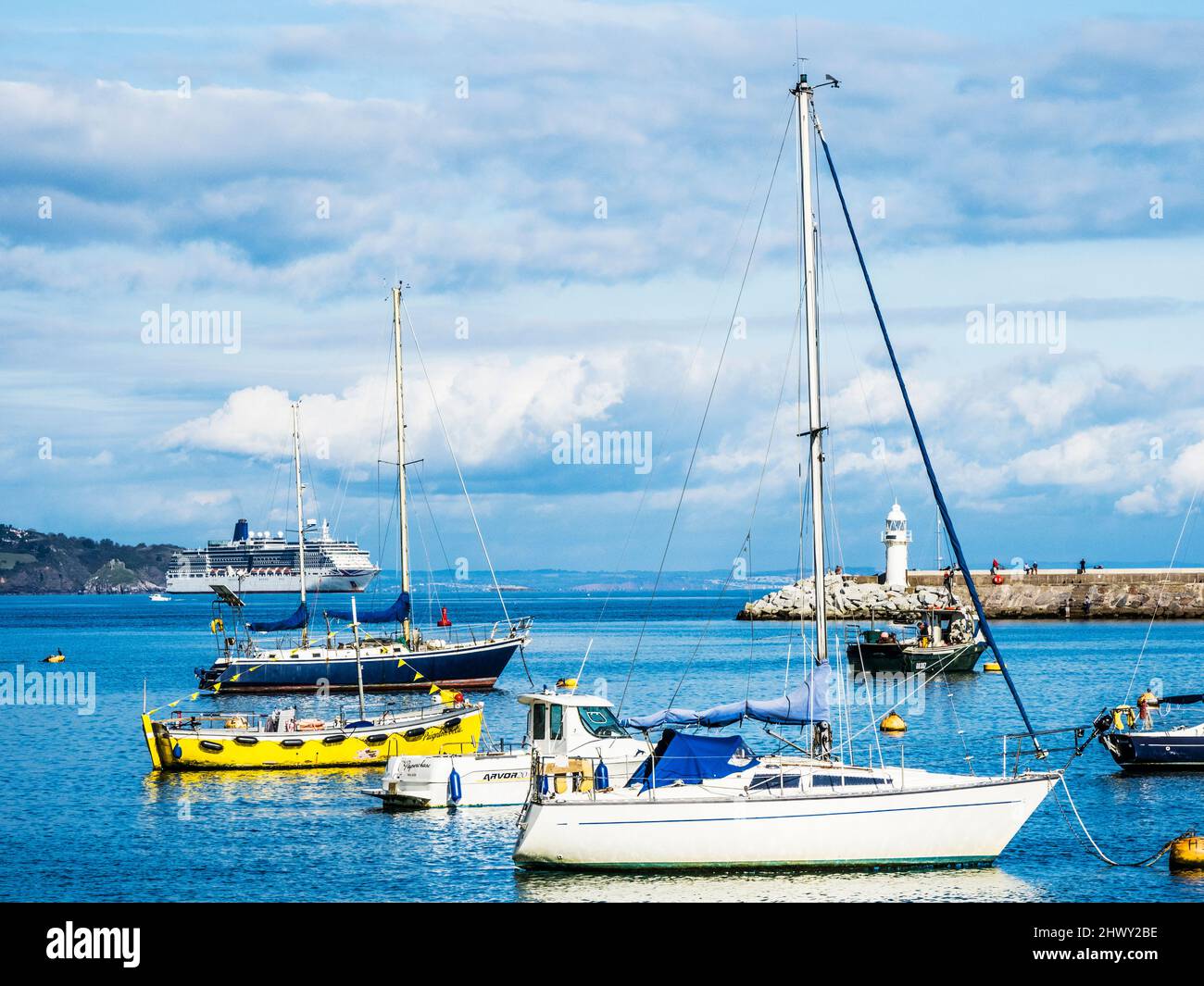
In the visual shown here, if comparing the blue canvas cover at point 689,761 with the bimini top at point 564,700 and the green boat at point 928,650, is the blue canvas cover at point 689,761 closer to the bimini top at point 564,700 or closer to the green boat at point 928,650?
the bimini top at point 564,700

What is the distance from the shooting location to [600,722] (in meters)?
32.0

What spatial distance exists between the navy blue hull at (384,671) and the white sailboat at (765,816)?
39.6 metres

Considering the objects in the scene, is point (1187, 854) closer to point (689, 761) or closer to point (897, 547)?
point (689, 761)

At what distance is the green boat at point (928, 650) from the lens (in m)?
75.9

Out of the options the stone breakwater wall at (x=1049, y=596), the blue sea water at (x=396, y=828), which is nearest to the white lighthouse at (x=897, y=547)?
the stone breakwater wall at (x=1049, y=596)

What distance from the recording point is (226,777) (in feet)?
133

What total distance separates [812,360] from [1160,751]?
16657 mm

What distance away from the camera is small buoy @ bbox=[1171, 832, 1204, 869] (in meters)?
26.5

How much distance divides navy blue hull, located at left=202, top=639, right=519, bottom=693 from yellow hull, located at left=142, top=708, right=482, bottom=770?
75.7 ft

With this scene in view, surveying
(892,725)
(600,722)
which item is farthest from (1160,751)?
(600,722)

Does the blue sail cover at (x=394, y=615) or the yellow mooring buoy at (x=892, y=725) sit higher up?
the blue sail cover at (x=394, y=615)
